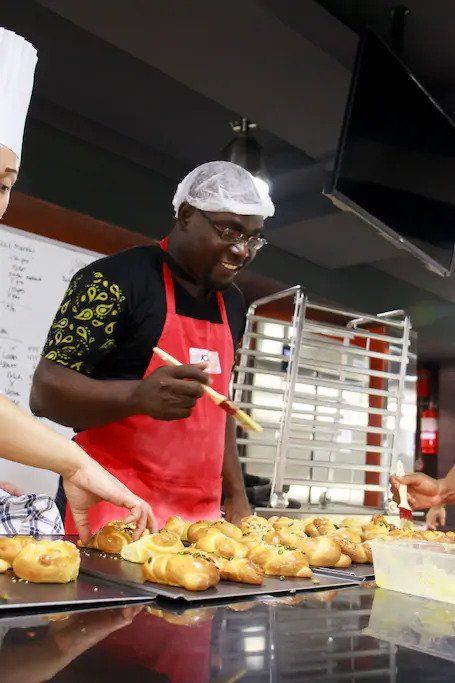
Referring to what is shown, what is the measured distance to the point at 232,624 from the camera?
2.73 ft

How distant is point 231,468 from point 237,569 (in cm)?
114

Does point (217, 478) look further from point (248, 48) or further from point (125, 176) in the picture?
point (125, 176)

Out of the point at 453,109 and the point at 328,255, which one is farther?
the point at 328,255

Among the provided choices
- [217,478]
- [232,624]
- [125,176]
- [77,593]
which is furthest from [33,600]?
[125,176]

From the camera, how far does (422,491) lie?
2.12 metres

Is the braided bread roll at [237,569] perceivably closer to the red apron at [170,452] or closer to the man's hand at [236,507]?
the red apron at [170,452]

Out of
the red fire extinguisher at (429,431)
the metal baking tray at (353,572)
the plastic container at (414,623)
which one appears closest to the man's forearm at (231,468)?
the metal baking tray at (353,572)

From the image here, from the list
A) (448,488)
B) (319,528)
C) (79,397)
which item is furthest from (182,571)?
(448,488)

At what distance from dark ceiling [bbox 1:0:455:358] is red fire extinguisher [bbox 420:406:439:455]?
4969mm

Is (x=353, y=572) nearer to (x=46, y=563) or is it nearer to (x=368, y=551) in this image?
(x=368, y=551)

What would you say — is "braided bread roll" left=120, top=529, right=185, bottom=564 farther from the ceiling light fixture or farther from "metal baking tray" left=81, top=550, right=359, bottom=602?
the ceiling light fixture

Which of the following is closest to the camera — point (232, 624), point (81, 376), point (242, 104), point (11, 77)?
point (232, 624)

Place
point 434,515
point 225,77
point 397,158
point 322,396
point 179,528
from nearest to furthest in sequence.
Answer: point 179,528 < point 434,515 < point 397,158 < point 225,77 < point 322,396

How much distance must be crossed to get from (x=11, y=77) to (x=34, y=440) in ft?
2.58
